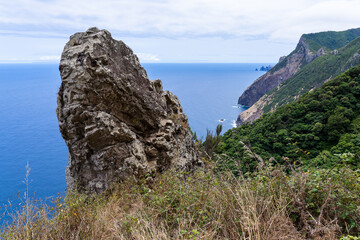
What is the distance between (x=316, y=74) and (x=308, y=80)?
3423mm

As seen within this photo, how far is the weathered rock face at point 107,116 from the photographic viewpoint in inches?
262

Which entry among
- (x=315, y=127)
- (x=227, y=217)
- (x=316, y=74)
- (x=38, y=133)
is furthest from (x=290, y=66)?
(x=227, y=217)

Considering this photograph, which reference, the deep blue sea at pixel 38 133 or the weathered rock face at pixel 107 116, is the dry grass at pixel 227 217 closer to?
the weathered rock face at pixel 107 116

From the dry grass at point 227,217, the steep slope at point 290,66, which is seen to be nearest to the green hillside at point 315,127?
the dry grass at point 227,217

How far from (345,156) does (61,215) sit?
4.50 metres

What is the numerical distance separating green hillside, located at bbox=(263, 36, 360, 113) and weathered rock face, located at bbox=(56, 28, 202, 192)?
286ft

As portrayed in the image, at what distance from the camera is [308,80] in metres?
91.3

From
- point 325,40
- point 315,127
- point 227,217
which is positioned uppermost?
point 325,40

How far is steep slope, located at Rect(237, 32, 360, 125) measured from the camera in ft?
270

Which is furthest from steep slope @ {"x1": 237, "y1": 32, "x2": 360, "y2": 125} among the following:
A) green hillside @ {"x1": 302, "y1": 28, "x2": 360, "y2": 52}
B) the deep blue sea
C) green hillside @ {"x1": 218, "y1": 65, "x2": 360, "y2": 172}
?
green hillside @ {"x1": 218, "y1": 65, "x2": 360, "y2": 172}

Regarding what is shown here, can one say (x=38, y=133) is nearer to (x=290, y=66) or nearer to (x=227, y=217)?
(x=227, y=217)

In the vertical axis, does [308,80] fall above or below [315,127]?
above

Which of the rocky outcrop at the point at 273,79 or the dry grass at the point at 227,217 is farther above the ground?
the rocky outcrop at the point at 273,79

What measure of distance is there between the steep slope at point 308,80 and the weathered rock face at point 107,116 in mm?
83206
